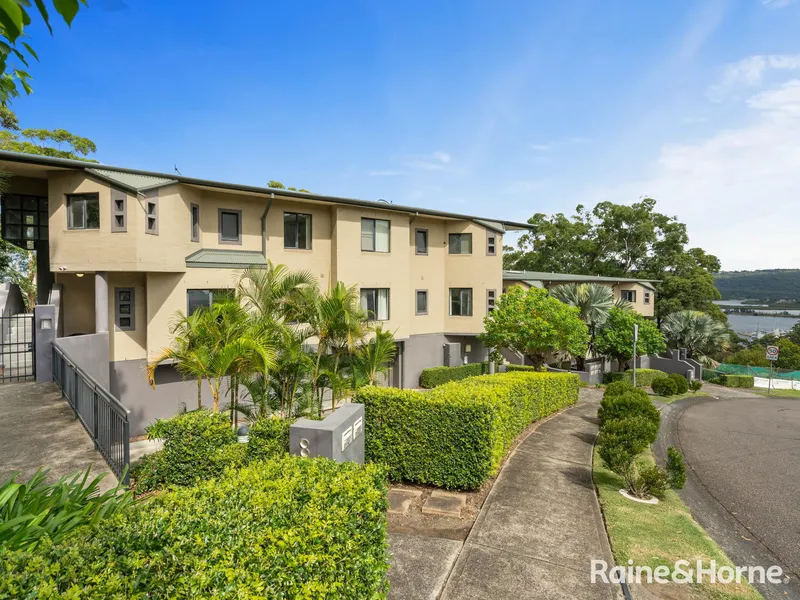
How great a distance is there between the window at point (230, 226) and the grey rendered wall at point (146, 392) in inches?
221

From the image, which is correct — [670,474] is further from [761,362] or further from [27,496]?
[761,362]

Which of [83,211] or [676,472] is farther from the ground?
[83,211]

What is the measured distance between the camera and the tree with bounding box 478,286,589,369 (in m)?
20.4

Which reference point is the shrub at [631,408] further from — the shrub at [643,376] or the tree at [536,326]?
the shrub at [643,376]

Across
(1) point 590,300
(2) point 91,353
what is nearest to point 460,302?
(1) point 590,300

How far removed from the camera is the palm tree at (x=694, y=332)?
37.4 metres

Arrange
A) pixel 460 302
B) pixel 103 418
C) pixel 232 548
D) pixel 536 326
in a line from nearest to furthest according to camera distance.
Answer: pixel 232 548, pixel 103 418, pixel 536 326, pixel 460 302

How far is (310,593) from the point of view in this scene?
142 inches

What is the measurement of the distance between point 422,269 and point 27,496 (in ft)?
68.5

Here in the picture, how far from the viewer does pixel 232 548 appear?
3.35m

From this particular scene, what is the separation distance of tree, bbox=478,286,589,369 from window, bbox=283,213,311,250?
10.1 metres

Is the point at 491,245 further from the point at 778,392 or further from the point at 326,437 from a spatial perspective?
the point at 778,392

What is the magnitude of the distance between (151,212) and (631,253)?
169 feet

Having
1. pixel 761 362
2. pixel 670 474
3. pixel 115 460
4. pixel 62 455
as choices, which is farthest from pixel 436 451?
pixel 761 362
